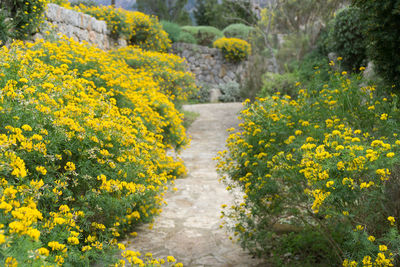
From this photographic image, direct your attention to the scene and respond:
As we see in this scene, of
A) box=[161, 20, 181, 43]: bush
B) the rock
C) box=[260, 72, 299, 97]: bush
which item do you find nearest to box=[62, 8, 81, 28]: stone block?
box=[260, 72, 299, 97]: bush

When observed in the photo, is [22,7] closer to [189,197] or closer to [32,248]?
[189,197]

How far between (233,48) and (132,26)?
6413 mm

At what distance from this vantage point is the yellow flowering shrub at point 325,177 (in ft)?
7.00

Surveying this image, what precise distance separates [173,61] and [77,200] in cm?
814

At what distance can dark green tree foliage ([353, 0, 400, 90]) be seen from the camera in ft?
12.3

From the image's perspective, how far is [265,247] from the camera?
10.9ft

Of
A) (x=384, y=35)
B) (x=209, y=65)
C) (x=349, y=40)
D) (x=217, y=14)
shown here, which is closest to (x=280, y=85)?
(x=349, y=40)

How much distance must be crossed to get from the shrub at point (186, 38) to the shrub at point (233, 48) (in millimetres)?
1134

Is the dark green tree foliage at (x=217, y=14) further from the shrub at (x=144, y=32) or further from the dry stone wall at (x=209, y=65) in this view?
the shrub at (x=144, y=32)

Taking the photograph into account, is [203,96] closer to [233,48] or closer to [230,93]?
[230,93]

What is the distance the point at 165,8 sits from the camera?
23.2m

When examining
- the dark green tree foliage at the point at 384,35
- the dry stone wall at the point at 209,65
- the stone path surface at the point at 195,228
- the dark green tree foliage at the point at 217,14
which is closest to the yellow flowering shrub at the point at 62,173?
the stone path surface at the point at 195,228

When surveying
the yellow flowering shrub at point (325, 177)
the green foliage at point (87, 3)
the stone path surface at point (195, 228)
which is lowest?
the stone path surface at point (195, 228)

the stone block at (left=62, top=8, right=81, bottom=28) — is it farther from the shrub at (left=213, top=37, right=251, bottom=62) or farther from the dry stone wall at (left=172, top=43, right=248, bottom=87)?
the shrub at (left=213, top=37, right=251, bottom=62)
